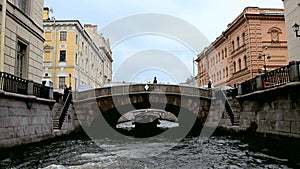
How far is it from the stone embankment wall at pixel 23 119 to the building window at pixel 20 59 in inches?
81.1

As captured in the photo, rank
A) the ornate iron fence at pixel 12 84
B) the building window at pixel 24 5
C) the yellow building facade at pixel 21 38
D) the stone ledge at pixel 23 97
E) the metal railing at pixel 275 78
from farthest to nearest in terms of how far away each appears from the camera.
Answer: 1. the building window at pixel 24 5
2. the yellow building facade at pixel 21 38
3. the metal railing at pixel 275 78
4. the ornate iron fence at pixel 12 84
5. the stone ledge at pixel 23 97

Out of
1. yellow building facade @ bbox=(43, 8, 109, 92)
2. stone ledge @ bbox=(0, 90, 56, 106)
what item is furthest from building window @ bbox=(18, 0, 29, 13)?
yellow building facade @ bbox=(43, 8, 109, 92)

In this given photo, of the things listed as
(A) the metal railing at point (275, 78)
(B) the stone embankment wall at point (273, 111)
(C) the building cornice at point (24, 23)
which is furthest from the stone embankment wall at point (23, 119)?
(A) the metal railing at point (275, 78)

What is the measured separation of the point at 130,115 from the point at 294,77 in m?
28.6

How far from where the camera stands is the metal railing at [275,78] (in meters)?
9.49

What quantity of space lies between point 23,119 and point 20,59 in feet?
13.6

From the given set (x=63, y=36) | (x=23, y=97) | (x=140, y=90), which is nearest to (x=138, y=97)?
(x=140, y=90)

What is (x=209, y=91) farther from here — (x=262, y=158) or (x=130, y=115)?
(x=130, y=115)

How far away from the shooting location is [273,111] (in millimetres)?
11078

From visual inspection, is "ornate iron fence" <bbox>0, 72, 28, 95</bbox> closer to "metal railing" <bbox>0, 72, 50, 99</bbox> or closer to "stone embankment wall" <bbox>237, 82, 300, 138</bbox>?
"metal railing" <bbox>0, 72, 50, 99</bbox>

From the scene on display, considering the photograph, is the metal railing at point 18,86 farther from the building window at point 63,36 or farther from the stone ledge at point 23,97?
the building window at point 63,36

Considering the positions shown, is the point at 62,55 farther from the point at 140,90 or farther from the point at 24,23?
the point at 24,23

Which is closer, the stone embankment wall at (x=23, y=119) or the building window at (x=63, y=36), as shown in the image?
the stone embankment wall at (x=23, y=119)

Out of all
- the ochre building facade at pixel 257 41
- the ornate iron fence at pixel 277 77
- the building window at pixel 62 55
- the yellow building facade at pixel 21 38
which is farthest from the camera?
the building window at pixel 62 55
